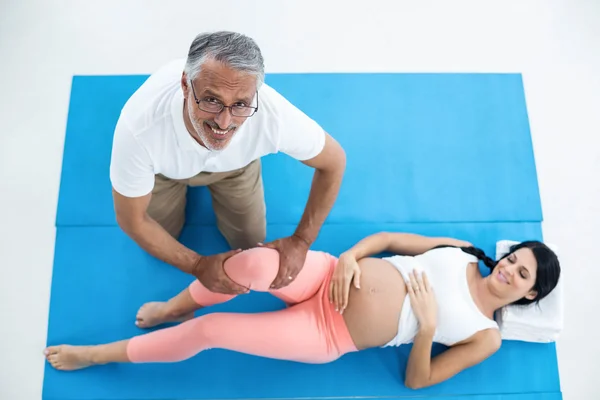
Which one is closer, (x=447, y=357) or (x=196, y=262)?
(x=196, y=262)

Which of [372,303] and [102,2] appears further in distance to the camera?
[102,2]

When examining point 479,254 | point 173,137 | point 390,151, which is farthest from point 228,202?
point 479,254

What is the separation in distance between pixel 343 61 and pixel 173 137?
1.64m

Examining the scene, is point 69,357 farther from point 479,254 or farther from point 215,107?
point 479,254

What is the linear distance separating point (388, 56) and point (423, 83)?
0.28m

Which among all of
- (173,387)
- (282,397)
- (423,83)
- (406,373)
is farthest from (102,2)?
(406,373)

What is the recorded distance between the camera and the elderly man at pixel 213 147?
1252mm

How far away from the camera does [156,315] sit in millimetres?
2268

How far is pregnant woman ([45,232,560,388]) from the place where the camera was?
2.01 metres

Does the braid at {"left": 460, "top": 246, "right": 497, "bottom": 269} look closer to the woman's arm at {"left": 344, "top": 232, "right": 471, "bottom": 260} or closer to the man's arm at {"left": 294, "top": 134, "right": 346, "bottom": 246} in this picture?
the woman's arm at {"left": 344, "top": 232, "right": 471, "bottom": 260}

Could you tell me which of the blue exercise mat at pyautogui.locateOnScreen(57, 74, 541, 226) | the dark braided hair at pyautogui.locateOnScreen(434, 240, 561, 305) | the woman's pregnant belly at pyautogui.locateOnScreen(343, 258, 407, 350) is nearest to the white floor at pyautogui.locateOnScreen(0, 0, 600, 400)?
the blue exercise mat at pyautogui.locateOnScreen(57, 74, 541, 226)

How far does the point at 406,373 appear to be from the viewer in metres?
2.25

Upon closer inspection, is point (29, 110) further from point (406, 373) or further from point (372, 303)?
point (406, 373)

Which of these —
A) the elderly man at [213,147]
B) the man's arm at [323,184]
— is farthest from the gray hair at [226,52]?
the man's arm at [323,184]
